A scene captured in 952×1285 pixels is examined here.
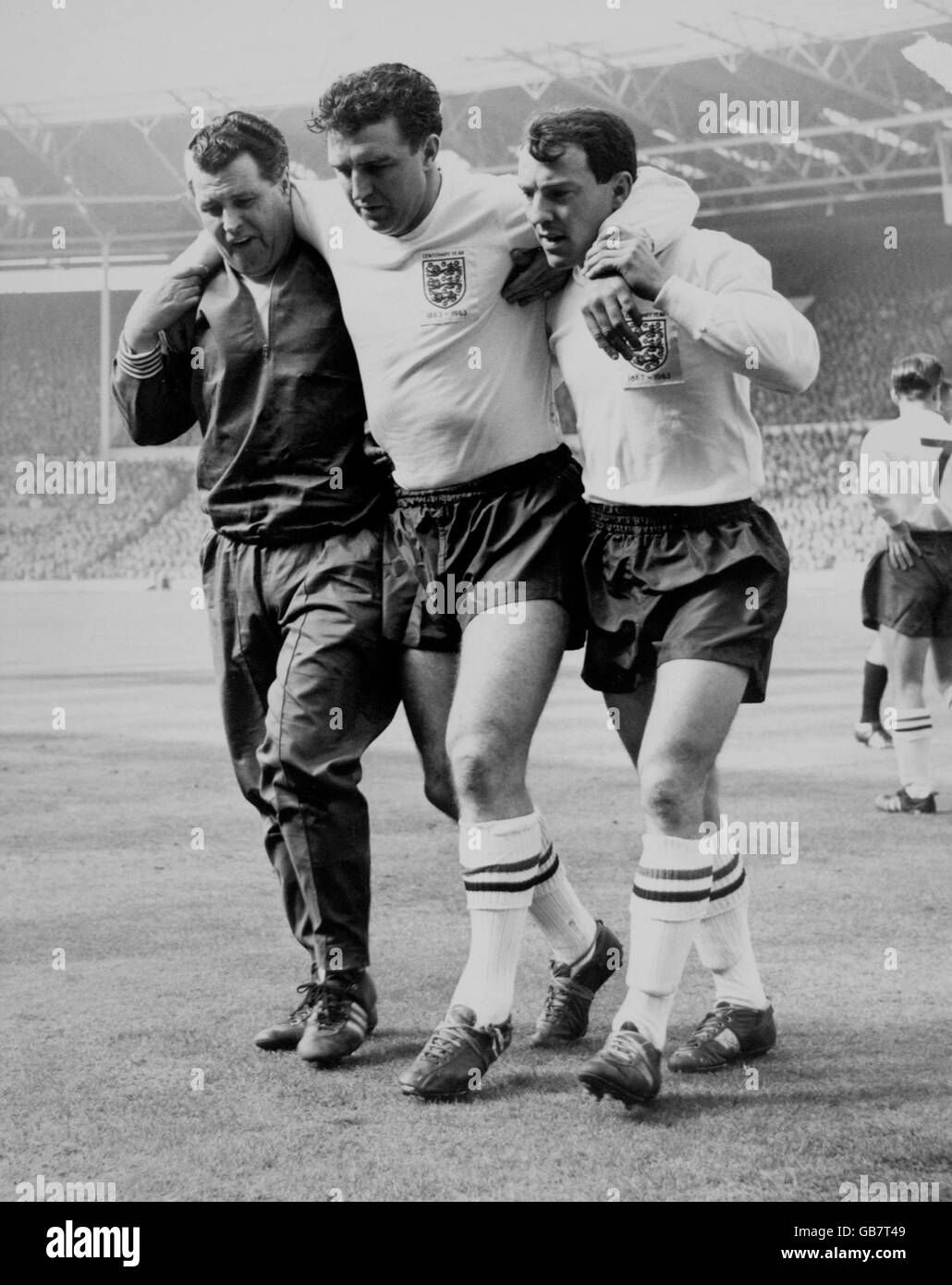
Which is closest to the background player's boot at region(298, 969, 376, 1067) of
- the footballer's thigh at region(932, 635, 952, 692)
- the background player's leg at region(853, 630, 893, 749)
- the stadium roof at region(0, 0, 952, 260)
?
the footballer's thigh at region(932, 635, 952, 692)

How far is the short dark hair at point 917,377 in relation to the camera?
6180 mm

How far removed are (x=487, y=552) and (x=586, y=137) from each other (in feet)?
2.59

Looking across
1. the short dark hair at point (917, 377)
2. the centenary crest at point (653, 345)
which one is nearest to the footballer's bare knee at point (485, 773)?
the centenary crest at point (653, 345)

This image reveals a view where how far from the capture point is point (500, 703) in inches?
113

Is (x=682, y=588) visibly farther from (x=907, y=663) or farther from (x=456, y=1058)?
(x=907, y=663)

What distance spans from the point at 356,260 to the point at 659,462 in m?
0.76

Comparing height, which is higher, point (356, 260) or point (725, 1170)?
point (356, 260)

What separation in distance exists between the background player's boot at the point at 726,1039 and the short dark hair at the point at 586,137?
5.43 feet

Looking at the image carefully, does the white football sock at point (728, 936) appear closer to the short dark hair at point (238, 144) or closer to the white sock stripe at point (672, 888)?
the white sock stripe at point (672, 888)

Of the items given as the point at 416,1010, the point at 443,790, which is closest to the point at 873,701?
the point at 416,1010

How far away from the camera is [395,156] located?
9.67 feet

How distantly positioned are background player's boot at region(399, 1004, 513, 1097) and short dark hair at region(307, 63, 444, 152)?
5.53ft
